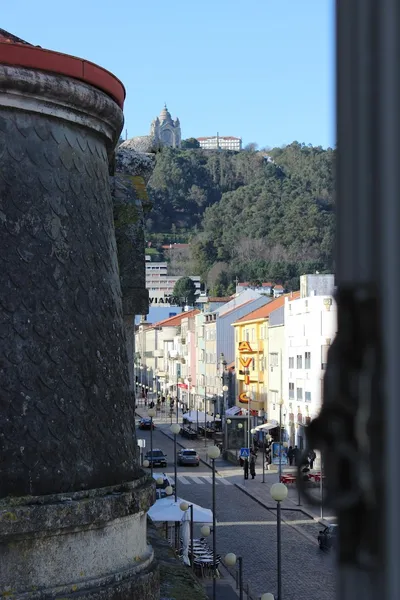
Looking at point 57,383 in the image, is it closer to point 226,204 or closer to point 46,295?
point 46,295

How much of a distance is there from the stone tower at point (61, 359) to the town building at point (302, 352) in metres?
44.8

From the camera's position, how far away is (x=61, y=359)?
4688mm

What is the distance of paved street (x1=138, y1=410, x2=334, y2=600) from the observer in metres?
24.3

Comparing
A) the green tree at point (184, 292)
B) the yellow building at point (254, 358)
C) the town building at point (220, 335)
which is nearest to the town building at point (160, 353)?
the town building at point (220, 335)

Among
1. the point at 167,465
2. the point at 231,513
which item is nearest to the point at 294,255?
the point at 167,465

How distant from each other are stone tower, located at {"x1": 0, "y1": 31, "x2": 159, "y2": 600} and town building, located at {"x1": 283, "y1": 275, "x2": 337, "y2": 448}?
147 ft

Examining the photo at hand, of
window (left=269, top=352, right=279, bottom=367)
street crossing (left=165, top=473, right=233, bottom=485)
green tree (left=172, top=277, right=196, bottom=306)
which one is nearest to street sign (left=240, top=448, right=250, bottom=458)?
street crossing (left=165, top=473, right=233, bottom=485)

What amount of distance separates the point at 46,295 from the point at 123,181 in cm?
336

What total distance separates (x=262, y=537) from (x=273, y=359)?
32.1 metres

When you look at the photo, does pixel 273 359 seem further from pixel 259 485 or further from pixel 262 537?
pixel 262 537

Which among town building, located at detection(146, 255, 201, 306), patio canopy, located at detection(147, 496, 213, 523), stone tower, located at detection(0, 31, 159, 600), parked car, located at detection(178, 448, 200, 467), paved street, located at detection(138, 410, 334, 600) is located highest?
town building, located at detection(146, 255, 201, 306)

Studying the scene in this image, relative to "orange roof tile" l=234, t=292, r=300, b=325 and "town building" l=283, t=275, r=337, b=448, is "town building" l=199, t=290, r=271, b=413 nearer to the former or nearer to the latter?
"orange roof tile" l=234, t=292, r=300, b=325

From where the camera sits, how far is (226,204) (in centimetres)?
19050

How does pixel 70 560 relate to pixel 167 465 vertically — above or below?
above
